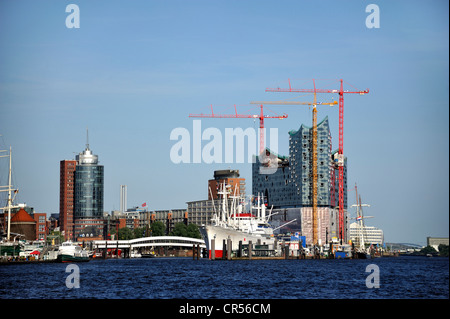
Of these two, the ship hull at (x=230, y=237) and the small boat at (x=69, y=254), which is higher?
the ship hull at (x=230, y=237)

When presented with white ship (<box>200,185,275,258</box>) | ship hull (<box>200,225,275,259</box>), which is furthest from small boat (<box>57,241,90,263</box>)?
white ship (<box>200,185,275,258</box>)

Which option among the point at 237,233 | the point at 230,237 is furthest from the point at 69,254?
the point at 237,233

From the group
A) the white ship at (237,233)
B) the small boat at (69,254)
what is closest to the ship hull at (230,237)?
the white ship at (237,233)

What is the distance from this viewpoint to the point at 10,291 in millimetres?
65812

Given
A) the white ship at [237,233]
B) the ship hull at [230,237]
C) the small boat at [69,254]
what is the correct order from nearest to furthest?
the small boat at [69,254] < the ship hull at [230,237] < the white ship at [237,233]

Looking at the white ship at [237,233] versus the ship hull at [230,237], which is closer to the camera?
the ship hull at [230,237]

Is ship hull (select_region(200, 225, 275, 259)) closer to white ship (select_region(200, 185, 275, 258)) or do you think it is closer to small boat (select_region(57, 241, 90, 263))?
white ship (select_region(200, 185, 275, 258))

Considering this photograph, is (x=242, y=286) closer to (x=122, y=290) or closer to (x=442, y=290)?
(x=122, y=290)

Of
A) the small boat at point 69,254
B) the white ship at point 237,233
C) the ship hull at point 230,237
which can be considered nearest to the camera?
the small boat at point 69,254

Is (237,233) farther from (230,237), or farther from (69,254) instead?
(69,254)

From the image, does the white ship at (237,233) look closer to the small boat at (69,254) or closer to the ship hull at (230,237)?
the ship hull at (230,237)

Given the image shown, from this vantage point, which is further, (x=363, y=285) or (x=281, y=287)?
(x=363, y=285)
